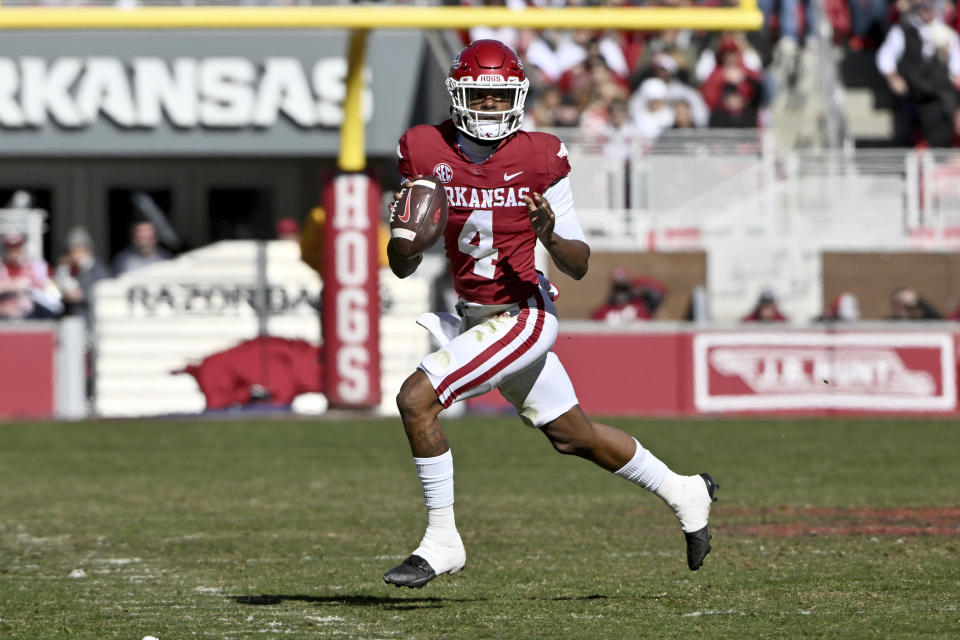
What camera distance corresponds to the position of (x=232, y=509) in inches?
384

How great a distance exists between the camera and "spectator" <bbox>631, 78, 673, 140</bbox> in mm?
19391

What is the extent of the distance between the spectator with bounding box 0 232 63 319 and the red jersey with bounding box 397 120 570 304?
37.6ft

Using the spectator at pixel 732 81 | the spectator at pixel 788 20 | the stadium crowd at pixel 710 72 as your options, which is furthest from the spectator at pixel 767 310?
the spectator at pixel 788 20

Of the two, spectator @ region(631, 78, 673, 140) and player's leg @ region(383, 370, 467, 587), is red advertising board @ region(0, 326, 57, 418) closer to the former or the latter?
spectator @ region(631, 78, 673, 140)

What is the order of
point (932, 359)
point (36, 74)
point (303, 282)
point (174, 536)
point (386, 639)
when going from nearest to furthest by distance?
point (386, 639), point (174, 536), point (932, 359), point (303, 282), point (36, 74)

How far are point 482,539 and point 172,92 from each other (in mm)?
13913

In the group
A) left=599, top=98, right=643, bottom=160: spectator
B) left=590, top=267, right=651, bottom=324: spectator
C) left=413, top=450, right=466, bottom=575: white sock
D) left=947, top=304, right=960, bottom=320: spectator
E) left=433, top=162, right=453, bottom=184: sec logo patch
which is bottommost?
left=413, top=450, right=466, bottom=575: white sock

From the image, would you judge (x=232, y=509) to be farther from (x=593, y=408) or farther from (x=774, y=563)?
(x=593, y=408)

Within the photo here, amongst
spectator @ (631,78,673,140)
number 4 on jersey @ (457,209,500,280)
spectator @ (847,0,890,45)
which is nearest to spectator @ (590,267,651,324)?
spectator @ (631,78,673,140)

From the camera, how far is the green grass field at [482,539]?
5.96 metres

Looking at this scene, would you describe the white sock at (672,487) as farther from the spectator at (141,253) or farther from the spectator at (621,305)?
the spectator at (141,253)

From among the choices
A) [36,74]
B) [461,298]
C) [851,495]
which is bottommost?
[851,495]

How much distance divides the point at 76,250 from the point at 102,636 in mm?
13601

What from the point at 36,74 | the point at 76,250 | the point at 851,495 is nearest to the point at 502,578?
the point at 851,495
